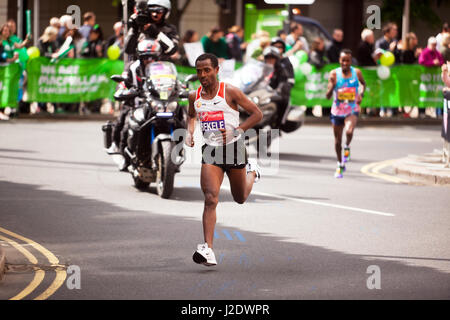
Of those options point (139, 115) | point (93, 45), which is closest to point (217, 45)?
point (93, 45)

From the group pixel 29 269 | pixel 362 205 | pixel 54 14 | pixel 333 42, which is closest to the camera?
pixel 29 269

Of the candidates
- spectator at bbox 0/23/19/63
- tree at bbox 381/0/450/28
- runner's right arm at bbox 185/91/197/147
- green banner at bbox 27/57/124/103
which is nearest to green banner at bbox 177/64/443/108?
green banner at bbox 27/57/124/103

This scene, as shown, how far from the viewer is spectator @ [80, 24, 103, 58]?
25.4 m

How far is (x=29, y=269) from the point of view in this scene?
842cm

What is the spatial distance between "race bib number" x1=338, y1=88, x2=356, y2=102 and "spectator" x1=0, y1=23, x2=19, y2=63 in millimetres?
10200

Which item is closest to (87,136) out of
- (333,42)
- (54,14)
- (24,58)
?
(24,58)

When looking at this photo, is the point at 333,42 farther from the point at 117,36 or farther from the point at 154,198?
the point at 154,198

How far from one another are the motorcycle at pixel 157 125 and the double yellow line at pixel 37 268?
2839mm

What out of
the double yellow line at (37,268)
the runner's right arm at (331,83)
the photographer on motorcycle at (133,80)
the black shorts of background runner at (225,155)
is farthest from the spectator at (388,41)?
the black shorts of background runner at (225,155)

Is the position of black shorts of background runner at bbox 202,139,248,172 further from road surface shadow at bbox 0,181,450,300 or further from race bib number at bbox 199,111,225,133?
road surface shadow at bbox 0,181,450,300

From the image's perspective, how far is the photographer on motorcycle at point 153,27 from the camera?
43.7ft

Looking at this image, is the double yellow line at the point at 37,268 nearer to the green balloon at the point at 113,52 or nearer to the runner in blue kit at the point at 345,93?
the runner in blue kit at the point at 345,93

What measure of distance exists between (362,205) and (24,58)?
13677mm

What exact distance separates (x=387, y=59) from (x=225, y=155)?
1807 centimetres
